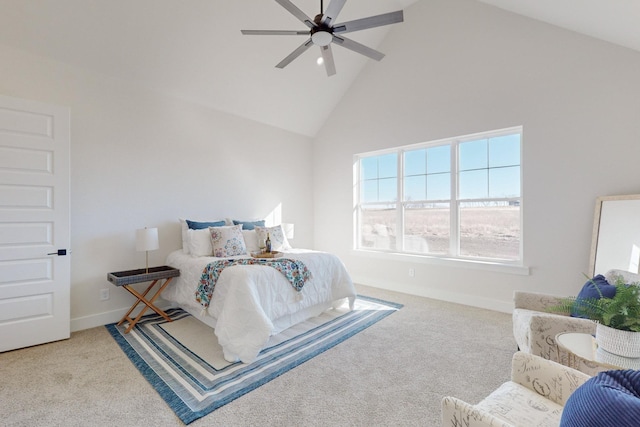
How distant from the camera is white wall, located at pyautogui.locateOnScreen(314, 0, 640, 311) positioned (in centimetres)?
298

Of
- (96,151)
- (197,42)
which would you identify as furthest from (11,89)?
(197,42)

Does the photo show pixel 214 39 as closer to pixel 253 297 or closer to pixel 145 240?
pixel 145 240

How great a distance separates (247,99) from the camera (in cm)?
446

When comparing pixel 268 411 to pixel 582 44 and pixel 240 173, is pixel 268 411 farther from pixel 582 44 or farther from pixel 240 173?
pixel 582 44

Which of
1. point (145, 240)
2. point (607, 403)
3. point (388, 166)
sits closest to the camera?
point (607, 403)

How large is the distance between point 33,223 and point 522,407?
3.88 m

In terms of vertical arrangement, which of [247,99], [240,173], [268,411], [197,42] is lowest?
[268,411]

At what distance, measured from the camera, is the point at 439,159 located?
4.31 m

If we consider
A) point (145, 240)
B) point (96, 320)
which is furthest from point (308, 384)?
point (96, 320)

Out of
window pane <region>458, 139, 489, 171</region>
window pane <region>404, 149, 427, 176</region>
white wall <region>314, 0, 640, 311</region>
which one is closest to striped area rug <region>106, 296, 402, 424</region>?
white wall <region>314, 0, 640, 311</region>

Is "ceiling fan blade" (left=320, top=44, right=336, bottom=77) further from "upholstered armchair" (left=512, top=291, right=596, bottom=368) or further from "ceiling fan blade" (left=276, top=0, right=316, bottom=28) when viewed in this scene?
"upholstered armchair" (left=512, top=291, right=596, bottom=368)

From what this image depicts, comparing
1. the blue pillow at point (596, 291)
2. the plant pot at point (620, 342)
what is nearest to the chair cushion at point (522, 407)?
the plant pot at point (620, 342)

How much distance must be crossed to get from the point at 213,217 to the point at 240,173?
2.71 ft

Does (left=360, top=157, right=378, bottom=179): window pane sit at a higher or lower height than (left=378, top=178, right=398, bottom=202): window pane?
higher
